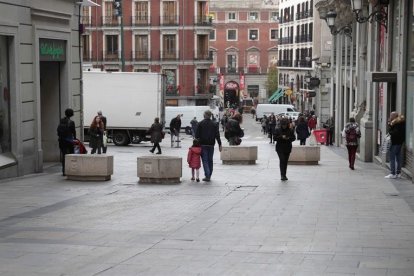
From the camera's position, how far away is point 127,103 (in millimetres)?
35344

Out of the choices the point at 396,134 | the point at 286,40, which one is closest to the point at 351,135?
the point at 396,134

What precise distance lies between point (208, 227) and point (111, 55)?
6195cm

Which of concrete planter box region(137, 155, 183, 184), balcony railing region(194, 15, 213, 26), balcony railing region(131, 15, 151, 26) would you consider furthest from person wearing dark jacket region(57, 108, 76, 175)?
balcony railing region(131, 15, 151, 26)

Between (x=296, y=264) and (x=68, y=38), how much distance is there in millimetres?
13549

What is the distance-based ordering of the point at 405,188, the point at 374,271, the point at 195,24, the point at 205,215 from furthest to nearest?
the point at 195,24
the point at 405,188
the point at 205,215
the point at 374,271

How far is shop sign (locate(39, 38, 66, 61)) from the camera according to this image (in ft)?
62.2

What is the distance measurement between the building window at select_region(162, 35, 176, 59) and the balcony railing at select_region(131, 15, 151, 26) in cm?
215

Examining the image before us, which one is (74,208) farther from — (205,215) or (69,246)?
(69,246)

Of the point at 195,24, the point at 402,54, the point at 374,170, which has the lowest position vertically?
the point at 374,170

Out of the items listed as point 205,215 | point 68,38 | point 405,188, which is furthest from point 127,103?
point 205,215

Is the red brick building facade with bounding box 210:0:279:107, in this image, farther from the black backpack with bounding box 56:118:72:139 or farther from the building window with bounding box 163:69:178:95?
the black backpack with bounding box 56:118:72:139

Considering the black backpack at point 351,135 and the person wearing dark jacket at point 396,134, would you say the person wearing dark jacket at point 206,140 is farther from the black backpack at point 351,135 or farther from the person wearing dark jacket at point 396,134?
the black backpack at point 351,135

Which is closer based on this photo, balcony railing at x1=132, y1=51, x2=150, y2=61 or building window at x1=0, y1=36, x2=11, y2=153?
building window at x1=0, y1=36, x2=11, y2=153

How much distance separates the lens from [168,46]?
71688 mm
